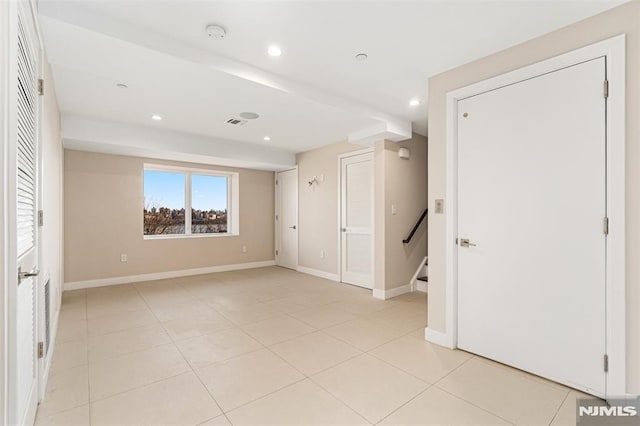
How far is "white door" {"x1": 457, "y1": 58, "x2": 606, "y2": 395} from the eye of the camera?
1970 mm

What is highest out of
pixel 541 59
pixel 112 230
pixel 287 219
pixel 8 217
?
pixel 541 59

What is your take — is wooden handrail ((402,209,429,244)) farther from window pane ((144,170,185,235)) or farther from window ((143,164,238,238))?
window pane ((144,170,185,235))

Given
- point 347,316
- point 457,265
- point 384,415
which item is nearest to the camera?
point 384,415

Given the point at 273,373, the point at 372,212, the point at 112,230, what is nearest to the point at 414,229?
the point at 372,212

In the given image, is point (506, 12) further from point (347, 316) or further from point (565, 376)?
point (347, 316)

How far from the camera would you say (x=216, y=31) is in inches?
84.3

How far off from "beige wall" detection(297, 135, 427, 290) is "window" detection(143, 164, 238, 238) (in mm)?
1587

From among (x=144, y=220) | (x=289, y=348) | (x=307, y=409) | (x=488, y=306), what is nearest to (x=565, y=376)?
(x=488, y=306)

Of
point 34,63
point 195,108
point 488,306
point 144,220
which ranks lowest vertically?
point 488,306

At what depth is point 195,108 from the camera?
3.51m

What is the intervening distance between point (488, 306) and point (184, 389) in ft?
7.59

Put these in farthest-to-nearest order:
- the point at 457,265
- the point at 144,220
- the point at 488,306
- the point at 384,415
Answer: the point at 144,220, the point at 457,265, the point at 488,306, the point at 384,415

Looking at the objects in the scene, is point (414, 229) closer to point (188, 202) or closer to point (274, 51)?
point (274, 51)

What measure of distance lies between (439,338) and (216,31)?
302 cm
